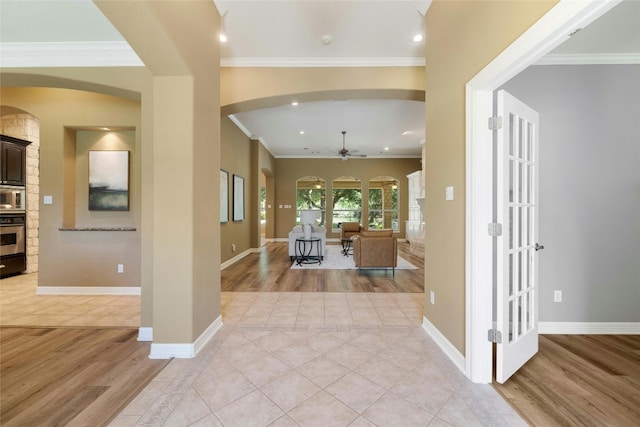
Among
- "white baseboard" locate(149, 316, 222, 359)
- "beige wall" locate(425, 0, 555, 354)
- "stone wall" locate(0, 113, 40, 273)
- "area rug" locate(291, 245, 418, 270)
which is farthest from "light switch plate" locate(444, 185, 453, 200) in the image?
"stone wall" locate(0, 113, 40, 273)

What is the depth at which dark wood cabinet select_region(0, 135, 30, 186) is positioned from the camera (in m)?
4.52

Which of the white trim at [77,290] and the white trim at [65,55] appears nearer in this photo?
the white trim at [65,55]

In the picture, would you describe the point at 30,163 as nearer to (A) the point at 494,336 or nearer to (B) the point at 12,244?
(B) the point at 12,244

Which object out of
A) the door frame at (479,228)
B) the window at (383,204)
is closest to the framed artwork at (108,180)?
the door frame at (479,228)

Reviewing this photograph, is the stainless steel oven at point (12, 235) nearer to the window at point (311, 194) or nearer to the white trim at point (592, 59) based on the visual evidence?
the window at point (311, 194)

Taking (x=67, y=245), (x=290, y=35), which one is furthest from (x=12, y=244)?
(x=290, y=35)

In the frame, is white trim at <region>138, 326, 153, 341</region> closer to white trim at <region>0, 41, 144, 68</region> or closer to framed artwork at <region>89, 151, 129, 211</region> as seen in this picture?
framed artwork at <region>89, 151, 129, 211</region>

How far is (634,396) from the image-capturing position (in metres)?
1.73

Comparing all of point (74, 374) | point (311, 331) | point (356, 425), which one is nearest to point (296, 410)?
point (356, 425)

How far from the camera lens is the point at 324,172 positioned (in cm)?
1007

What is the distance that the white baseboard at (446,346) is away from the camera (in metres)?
2.00

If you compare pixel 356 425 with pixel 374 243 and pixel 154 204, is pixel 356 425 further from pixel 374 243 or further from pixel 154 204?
pixel 374 243

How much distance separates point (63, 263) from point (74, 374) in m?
2.67

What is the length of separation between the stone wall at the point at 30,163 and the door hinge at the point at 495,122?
23.3 feet
